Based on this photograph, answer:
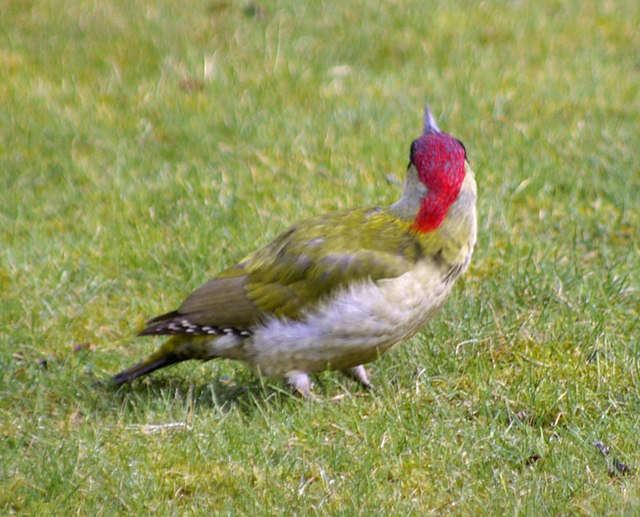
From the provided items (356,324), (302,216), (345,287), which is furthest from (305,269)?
(302,216)

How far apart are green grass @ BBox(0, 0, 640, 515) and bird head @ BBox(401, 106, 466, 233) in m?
0.64

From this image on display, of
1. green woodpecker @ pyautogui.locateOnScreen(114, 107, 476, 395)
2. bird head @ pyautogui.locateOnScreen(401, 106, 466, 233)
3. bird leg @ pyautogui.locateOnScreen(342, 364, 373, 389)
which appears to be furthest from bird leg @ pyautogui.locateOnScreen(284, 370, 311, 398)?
bird head @ pyautogui.locateOnScreen(401, 106, 466, 233)

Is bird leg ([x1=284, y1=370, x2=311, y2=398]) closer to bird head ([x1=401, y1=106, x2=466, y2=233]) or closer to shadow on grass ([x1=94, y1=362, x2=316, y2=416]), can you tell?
shadow on grass ([x1=94, y1=362, x2=316, y2=416])

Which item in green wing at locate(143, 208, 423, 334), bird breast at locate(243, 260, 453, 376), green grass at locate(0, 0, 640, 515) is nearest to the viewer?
green grass at locate(0, 0, 640, 515)

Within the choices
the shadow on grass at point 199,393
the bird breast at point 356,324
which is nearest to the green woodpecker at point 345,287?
the bird breast at point 356,324

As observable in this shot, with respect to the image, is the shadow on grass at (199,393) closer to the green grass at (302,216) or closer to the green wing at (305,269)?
the green grass at (302,216)

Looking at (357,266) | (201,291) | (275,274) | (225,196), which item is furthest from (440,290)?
(225,196)

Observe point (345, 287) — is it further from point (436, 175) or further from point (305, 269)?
point (436, 175)

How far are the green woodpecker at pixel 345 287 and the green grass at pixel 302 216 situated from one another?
21 cm

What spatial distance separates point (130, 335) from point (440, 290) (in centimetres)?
188

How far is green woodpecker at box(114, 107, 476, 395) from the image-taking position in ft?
15.7

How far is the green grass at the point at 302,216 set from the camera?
13.7ft

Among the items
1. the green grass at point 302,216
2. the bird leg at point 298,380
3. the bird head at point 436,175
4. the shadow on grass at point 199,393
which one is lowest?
the shadow on grass at point 199,393

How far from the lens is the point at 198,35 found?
928 cm
